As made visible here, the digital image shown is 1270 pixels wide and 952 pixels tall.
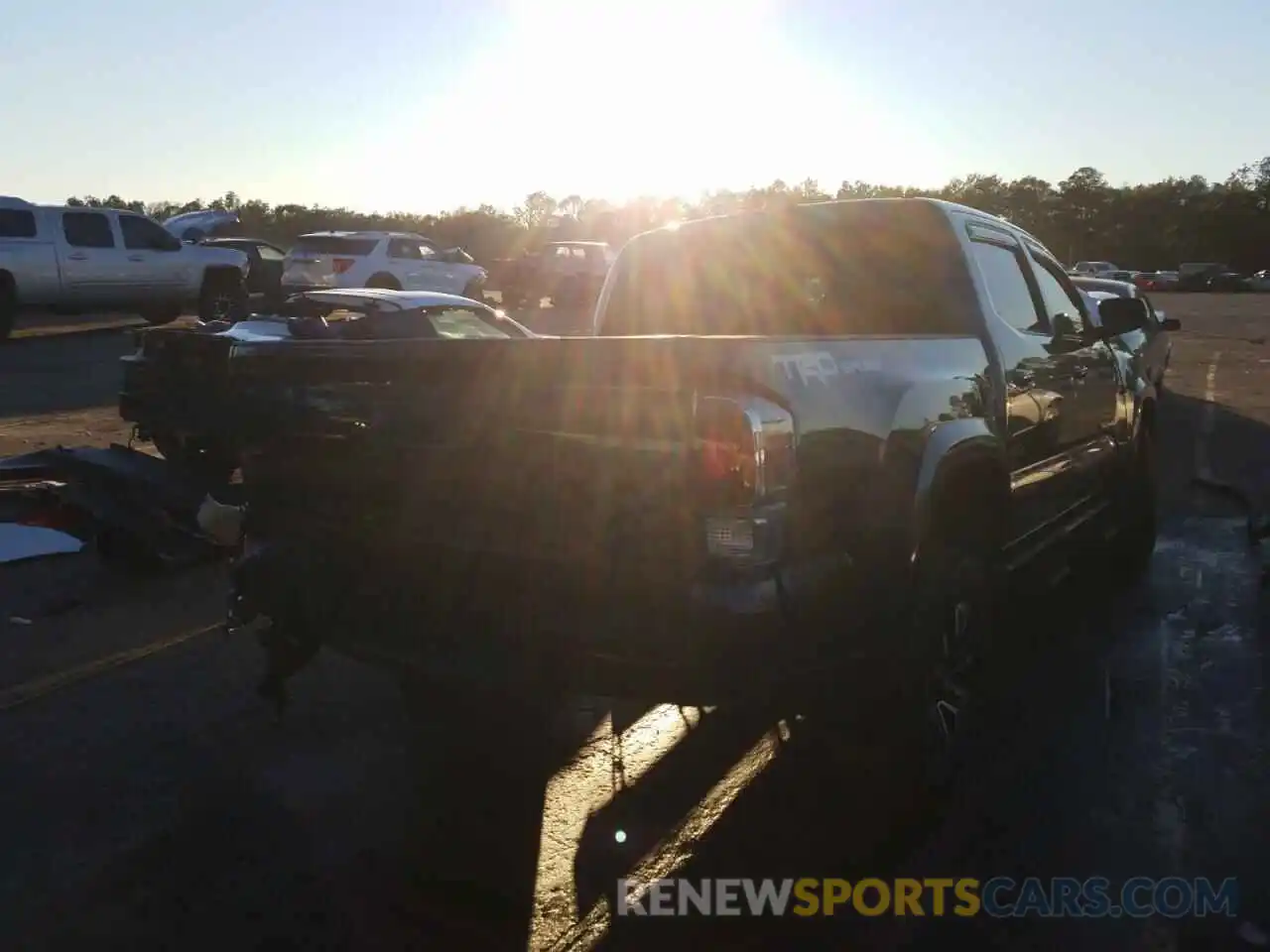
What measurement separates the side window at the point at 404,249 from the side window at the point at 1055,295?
68.5 ft

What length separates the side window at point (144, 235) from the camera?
75.7 feet

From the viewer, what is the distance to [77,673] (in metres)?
A: 5.96

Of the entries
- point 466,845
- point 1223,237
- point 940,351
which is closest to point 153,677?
point 466,845

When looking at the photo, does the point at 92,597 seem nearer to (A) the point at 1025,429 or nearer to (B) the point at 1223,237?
(A) the point at 1025,429

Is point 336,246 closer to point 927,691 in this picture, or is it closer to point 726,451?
point 927,691

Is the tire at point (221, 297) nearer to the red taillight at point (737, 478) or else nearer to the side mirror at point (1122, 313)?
the side mirror at point (1122, 313)

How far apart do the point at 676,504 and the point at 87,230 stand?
21566 millimetres

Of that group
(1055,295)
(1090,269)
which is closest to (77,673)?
(1055,295)

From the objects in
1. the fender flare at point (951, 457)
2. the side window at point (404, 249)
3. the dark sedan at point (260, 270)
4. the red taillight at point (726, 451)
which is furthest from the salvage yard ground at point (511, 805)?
the dark sedan at point (260, 270)

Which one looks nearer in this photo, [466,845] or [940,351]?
[466,845]

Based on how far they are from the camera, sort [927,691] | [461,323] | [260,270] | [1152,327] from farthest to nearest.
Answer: [260,270], [1152,327], [461,323], [927,691]

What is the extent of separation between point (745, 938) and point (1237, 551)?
617cm

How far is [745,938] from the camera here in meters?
3.74

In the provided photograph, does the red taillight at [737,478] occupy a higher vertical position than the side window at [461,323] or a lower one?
higher
